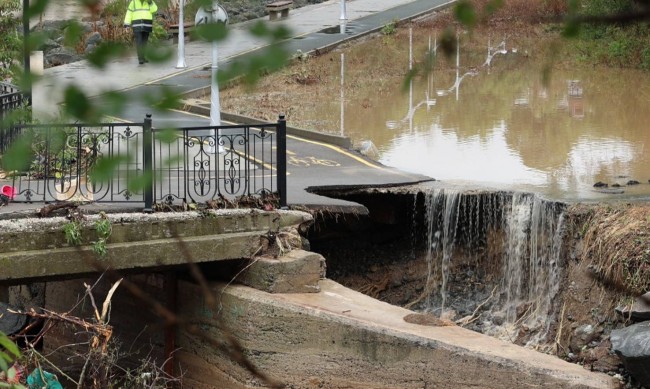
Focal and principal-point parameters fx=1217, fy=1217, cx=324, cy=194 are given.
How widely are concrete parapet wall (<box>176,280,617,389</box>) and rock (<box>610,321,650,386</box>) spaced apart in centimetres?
49

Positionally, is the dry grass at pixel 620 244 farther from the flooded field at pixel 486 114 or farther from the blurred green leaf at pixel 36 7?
the blurred green leaf at pixel 36 7

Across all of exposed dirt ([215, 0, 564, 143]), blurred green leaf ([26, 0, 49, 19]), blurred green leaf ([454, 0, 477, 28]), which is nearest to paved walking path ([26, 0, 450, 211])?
blurred green leaf ([26, 0, 49, 19])

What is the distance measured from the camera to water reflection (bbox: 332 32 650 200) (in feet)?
55.2

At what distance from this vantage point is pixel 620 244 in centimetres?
1306

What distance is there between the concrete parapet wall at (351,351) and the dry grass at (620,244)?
175cm

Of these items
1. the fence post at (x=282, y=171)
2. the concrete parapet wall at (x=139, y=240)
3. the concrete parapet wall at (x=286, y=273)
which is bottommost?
the concrete parapet wall at (x=286, y=273)

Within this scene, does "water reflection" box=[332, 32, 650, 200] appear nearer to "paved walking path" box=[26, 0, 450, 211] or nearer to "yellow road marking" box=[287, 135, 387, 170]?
"yellow road marking" box=[287, 135, 387, 170]

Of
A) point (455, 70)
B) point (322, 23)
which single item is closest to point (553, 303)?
point (455, 70)

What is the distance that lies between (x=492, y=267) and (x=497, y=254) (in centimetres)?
Answer: 18

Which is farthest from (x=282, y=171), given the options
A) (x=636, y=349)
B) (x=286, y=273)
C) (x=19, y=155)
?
(x=19, y=155)

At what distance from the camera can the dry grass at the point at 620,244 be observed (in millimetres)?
12664

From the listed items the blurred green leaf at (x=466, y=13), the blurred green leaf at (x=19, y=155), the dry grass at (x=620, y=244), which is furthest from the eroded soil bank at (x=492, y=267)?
the blurred green leaf at (x=19, y=155)

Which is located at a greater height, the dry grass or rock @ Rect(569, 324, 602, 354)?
the dry grass

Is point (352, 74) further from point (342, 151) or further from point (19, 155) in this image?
point (19, 155)
